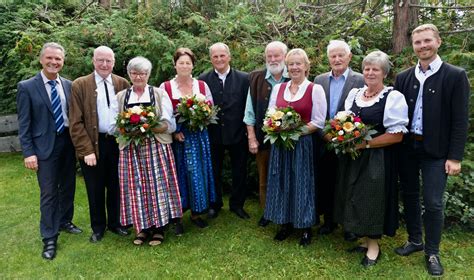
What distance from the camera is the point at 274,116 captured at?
12.3ft

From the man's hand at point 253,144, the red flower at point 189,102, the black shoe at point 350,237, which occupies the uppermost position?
the red flower at point 189,102

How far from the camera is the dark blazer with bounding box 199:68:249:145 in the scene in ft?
15.1

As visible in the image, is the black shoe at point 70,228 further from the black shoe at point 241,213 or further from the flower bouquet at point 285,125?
the flower bouquet at point 285,125

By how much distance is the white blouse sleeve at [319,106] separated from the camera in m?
3.79

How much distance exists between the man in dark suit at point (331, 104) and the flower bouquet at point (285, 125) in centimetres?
31

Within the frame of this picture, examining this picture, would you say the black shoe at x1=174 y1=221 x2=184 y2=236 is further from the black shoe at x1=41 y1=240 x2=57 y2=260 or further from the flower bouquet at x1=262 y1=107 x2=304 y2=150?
the flower bouquet at x1=262 y1=107 x2=304 y2=150

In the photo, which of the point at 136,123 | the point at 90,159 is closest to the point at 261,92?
the point at 136,123

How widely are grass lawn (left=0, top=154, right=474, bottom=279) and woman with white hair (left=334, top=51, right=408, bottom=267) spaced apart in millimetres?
341

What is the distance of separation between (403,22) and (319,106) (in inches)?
112

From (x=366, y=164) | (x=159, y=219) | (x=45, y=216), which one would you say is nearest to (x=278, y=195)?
(x=366, y=164)

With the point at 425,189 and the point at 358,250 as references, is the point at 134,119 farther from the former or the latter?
the point at 425,189

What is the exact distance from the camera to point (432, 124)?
3.27m

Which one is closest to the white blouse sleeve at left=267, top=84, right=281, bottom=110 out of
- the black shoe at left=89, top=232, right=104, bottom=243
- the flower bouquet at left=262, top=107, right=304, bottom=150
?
the flower bouquet at left=262, top=107, right=304, bottom=150

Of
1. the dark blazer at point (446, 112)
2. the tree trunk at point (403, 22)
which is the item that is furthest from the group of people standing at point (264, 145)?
the tree trunk at point (403, 22)
